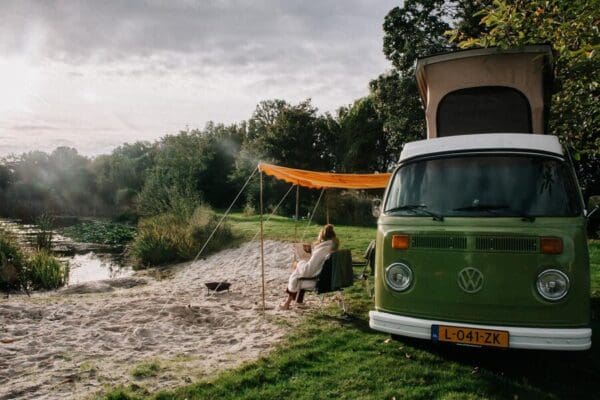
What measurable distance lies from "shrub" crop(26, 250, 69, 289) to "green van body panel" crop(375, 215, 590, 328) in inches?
423

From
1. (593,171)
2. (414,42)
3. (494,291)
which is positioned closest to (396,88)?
(414,42)

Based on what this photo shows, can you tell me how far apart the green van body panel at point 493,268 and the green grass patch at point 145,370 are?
277 cm

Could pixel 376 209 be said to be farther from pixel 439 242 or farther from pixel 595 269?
pixel 595 269

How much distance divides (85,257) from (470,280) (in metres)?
17.9

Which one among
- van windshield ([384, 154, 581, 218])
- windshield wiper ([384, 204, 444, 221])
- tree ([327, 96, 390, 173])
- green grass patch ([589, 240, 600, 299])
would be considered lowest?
green grass patch ([589, 240, 600, 299])

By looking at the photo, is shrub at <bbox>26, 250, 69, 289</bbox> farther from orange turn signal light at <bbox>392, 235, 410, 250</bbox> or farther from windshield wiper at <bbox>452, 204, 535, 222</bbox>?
windshield wiper at <bbox>452, 204, 535, 222</bbox>

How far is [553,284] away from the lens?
4352 mm

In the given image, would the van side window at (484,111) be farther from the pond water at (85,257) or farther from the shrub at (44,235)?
the shrub at (44,235)

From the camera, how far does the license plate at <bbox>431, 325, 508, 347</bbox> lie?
4.38 meters

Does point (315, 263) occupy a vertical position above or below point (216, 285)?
above

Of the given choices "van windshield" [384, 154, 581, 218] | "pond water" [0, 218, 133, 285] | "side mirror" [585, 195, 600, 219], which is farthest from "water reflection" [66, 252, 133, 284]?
"side mirror" [585, 195, 600, 219]

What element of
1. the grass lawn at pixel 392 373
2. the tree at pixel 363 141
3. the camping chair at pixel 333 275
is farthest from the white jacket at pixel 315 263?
the tree at pixel 363 141

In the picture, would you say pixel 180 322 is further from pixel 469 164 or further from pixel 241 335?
pixel 469 164

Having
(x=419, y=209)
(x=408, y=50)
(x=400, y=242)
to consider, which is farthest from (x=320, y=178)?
(x=408, y=50)
